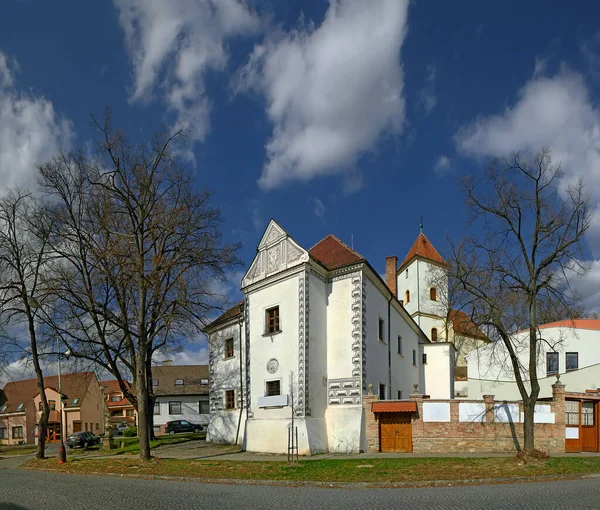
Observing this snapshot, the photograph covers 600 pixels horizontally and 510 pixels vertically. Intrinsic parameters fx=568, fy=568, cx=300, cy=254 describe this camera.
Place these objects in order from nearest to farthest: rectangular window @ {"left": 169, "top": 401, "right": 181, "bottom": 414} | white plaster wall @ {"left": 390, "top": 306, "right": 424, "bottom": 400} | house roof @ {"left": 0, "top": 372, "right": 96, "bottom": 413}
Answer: white plaster wall @ {"left": 390, "top": 306, "right": 424, "bottom": 400} < rectangular window @ {"left": 169, "top": 401, "right": 181, "bottom": 414} < house roof @ {"left": 0, "top": 372, "right": 96, "bottom": 413}

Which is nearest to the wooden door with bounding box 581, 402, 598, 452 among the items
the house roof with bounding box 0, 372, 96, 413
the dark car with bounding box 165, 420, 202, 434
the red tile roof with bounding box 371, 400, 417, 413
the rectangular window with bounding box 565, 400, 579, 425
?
the rectangular window with bounding box 565, 400, 579, 425

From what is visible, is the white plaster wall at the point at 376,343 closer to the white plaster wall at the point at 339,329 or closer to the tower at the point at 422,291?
the white plaster wall at the point at 339,329

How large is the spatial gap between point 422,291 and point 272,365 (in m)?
34.3

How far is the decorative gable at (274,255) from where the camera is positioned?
26000 millimetres

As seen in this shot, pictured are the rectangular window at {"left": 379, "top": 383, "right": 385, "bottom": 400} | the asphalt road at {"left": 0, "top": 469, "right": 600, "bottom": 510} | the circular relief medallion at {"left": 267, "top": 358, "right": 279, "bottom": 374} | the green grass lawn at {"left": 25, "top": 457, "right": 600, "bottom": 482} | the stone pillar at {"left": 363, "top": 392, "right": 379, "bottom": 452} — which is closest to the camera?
the asphalt road at {"left": 0, "top": 469, "right": 600, "bottom": 510}

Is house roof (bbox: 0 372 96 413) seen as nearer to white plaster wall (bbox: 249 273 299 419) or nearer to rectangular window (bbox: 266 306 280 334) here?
white plaster wall (bbox: 249 273 299 419)

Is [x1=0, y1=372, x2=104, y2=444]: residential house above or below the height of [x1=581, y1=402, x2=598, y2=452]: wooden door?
below

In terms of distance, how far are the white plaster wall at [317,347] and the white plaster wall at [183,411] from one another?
35572mm

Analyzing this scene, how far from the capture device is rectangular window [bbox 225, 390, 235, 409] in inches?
1234

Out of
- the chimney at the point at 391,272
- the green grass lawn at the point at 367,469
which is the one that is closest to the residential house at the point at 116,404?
the chimney at the point at 391,272

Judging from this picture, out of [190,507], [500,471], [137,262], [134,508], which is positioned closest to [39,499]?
[134,508]

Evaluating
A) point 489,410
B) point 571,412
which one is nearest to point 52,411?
point 489,410

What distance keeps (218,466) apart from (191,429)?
1392 inches

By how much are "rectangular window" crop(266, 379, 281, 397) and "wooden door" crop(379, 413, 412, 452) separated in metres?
4.71
